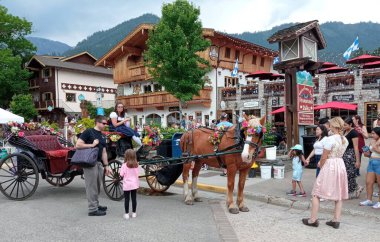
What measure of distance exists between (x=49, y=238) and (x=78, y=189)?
4083 mm

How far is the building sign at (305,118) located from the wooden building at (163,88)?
644 inches

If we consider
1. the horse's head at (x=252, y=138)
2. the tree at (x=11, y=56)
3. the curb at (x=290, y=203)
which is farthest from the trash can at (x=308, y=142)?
the tree at (x=11, y=56)

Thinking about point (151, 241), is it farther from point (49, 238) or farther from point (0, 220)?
point (0, 220)

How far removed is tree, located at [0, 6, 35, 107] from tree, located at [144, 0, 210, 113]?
2486cm

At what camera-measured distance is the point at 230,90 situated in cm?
2959

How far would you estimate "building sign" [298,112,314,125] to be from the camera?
11883 mm

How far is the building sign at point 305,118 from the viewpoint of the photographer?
11883mm

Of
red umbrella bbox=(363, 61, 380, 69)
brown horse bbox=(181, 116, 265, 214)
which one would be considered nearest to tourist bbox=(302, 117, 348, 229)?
brown horse bbox=(181, 116, 265, 214)

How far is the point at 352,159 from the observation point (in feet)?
25.3

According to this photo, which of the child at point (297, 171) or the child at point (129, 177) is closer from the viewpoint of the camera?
the child at point (129, 177)

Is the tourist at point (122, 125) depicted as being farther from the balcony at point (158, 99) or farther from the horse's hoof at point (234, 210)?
the balcony at point (158, 99)

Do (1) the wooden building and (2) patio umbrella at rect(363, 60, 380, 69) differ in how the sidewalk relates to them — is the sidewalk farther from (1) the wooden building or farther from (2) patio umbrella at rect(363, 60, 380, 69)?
(1) the wooden building

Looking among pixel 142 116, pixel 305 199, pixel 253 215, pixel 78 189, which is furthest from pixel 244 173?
pixel 142 116

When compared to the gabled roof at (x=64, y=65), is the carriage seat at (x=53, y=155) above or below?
below
